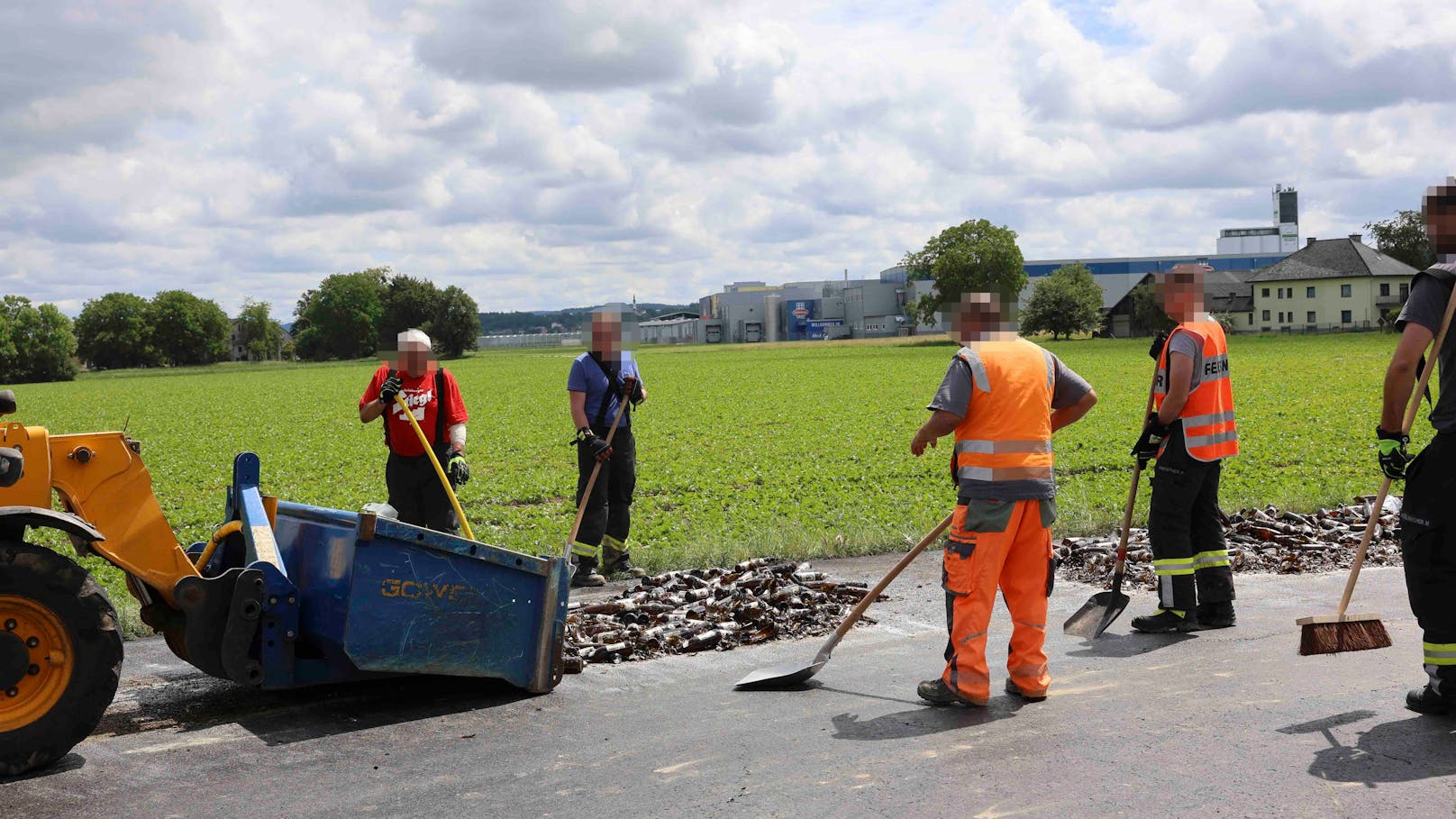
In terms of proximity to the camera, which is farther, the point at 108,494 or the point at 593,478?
the point at 593,478

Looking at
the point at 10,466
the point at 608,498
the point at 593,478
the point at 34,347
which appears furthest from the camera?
the point at 34,347

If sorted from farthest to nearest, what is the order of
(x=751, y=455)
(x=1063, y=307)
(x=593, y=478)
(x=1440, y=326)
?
(x=1063, y=307), (x=751, y=455), (x=593, y=478), (x=1440, y=326)

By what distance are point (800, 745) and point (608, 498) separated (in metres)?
4.56

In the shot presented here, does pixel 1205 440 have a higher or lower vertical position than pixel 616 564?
higher

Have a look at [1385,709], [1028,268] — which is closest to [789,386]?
[1385,709]

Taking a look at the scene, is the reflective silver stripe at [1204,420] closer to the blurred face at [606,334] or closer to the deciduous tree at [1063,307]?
the blurred face at [606,334]

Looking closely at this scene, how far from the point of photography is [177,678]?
20.6 ft

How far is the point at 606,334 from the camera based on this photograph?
8.93m

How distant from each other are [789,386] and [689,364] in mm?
29605

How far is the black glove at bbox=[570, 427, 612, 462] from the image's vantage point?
865cm

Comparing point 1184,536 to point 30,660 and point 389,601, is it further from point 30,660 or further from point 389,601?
point 30,660

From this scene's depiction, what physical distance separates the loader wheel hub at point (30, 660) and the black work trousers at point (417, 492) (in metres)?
3.15

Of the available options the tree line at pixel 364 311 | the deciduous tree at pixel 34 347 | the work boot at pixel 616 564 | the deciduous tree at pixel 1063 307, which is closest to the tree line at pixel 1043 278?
the deciduous tree at pixel 1063 307

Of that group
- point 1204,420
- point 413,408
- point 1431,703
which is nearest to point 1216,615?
point 1204,420
